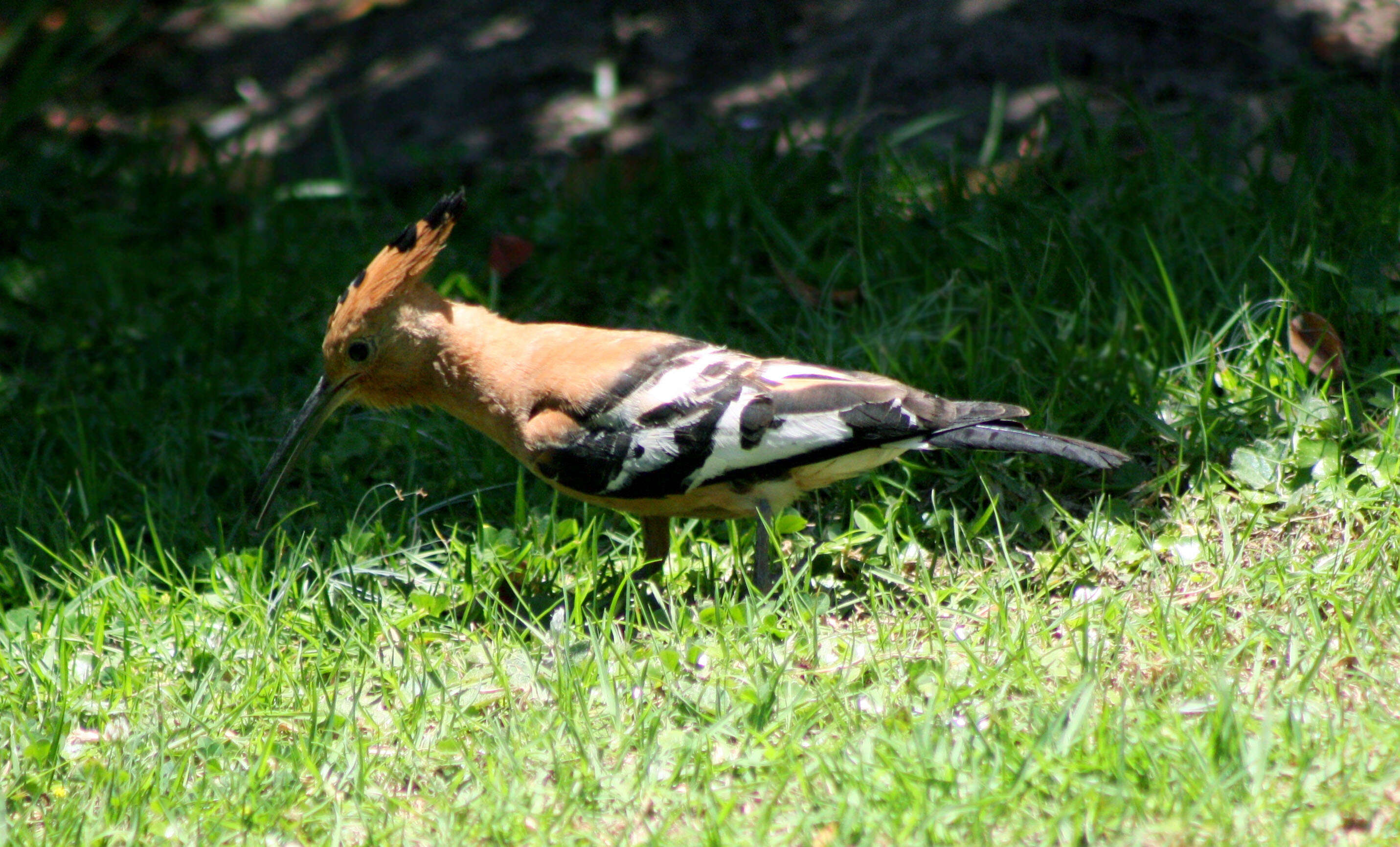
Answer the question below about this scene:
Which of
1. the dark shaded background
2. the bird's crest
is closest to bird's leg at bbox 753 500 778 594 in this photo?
the bird's crest

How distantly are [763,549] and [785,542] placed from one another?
1.25 feet

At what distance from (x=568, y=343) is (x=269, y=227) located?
237cm

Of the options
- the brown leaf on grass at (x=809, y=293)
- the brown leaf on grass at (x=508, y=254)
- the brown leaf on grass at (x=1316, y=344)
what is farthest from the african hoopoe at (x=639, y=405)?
the brown leaf on grass at (x=508, y=254)

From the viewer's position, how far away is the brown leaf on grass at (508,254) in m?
4.73

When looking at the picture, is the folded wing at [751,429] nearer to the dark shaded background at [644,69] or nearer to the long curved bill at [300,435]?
the long curved bill at [300,435]

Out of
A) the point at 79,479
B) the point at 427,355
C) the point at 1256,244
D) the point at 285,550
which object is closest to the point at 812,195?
the point at 1256,244

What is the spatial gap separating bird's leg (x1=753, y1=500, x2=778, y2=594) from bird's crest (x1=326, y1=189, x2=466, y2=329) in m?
1.08

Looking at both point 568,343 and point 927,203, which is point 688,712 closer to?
point 568,343

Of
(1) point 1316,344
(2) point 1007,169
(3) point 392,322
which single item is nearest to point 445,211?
(3) point 392,322

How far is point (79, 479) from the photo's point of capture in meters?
3.79

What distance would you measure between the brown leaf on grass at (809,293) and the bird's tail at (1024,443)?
1224 millimetres

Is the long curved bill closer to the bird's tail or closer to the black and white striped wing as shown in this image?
the black and white striped wing

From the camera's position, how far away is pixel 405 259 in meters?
3.38

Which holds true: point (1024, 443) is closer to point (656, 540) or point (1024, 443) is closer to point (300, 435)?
point (656, 540)
